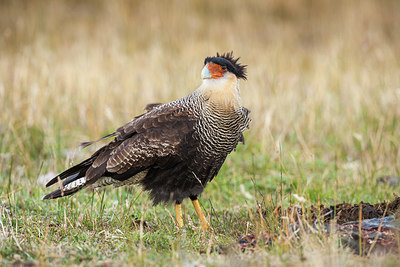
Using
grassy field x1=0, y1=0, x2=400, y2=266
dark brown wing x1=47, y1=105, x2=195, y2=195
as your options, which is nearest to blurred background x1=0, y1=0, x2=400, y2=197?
grassy field x1=0, y1=0, x2=400, y2=266

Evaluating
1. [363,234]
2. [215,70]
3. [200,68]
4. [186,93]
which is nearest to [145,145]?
[215,70]

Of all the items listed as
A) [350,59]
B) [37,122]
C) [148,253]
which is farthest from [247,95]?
[148,253]

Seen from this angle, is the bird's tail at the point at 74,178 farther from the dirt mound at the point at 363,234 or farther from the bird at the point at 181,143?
the dirt mound at the point at 363,234

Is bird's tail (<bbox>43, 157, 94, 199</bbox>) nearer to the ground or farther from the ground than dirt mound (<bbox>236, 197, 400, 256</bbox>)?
farther from the ground

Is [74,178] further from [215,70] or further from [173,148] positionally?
[215,70]

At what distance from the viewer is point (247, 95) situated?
803 centimetres

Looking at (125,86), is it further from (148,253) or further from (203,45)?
(148,253)

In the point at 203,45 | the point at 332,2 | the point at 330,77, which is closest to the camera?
the point at 330,77

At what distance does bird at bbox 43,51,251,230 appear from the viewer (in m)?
4.09

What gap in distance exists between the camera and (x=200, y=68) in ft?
28.0

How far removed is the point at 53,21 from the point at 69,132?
5.22 meters

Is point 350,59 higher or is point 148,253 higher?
point 350,59

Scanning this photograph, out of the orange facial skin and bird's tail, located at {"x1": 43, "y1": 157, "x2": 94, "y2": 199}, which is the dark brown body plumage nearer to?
bird's tail, located at {"x1": 43, "y1": 157, "x2": 94, "y2": 199}

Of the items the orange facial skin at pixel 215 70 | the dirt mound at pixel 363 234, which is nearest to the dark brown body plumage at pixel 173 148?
the orange facial skin at pixel 215 70
